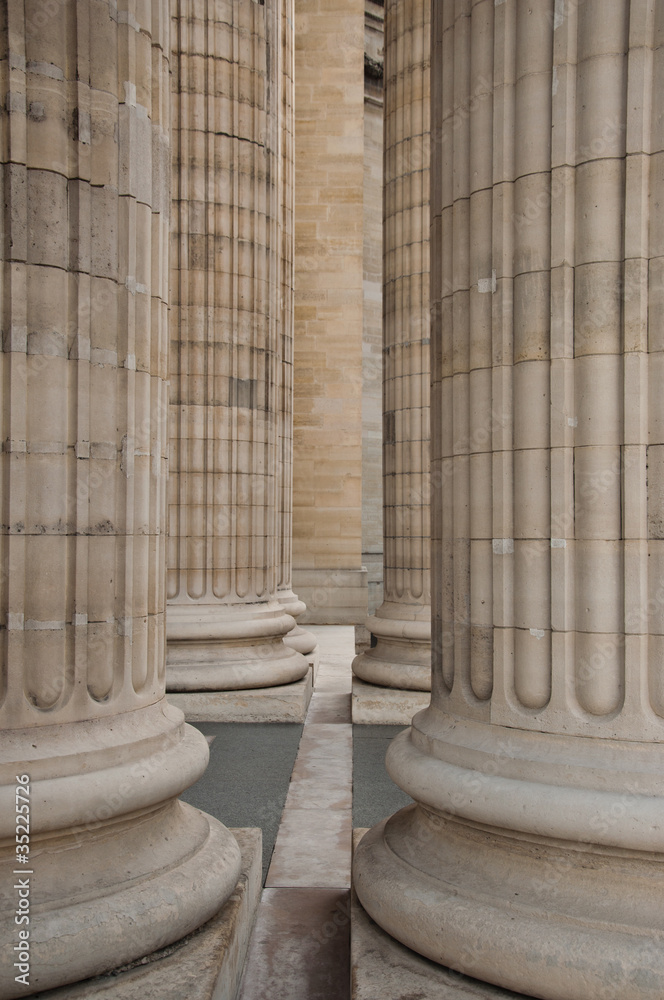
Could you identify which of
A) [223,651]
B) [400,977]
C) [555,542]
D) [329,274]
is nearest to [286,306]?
[223,651]

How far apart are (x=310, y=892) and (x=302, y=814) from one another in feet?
4.87

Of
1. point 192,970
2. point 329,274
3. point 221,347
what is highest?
point 329,274

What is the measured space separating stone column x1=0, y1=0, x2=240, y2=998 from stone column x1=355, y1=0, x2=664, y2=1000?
3.76ft

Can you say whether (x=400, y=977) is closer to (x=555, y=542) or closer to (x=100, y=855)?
(x=100, y=855)

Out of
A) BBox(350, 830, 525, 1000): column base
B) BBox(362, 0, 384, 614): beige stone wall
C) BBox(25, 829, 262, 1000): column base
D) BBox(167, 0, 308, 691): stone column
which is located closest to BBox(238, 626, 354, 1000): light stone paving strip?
BBox(25, 829, 262, 1000): column base

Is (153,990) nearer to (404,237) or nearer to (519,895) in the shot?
(519,895)

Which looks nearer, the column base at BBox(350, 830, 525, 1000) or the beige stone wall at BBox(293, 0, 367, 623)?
the column base at BBox(350, 830, 525, 1000)

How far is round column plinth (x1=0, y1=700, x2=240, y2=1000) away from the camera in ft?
11.0

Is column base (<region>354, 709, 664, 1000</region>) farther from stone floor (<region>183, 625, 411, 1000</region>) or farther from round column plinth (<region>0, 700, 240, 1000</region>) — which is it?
round column plinth (<region>0, 700, 240, 1000</region>)

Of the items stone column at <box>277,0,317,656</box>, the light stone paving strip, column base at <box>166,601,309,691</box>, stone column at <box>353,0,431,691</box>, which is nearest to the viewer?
the light stone paving strip

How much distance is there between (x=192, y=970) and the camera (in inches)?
139

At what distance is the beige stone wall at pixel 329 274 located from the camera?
75.7 ft

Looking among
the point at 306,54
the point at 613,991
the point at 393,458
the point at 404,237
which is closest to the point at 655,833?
the point at 613,991

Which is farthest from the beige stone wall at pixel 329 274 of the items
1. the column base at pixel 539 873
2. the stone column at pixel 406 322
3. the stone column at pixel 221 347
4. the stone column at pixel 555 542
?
the column base at pixel 539 873
